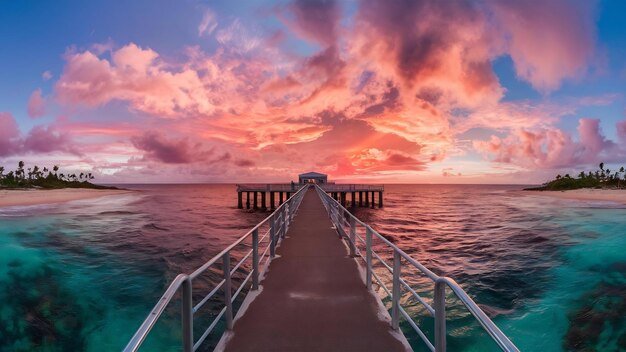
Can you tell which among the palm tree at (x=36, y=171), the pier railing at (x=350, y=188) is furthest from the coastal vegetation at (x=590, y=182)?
the palm tree at (x=36, y=171)

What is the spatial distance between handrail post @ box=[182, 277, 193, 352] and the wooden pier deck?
892 mm

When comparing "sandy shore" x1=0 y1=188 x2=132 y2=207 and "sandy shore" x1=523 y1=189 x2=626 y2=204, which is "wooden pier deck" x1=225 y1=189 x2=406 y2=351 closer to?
"sandy shore" x1=0 y1=188 x2=132 y2=207

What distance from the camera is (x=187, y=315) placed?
2.84 m

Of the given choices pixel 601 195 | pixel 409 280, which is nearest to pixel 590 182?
pixel 601 195

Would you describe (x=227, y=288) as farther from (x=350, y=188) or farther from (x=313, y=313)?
(x=350, y=188)

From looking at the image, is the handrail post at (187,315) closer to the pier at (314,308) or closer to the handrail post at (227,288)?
the pier at (314,308)

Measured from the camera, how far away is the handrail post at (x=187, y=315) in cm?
275

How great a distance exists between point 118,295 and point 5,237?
57.1 feet

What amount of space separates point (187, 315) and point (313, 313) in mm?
2214

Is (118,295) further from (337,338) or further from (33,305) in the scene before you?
(337,338)

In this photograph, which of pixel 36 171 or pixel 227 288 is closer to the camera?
pixel 227 288

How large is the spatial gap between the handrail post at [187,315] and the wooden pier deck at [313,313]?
0.89 m

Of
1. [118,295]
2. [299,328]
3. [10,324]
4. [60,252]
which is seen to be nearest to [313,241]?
[299,328]

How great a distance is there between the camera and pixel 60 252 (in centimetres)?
1894
